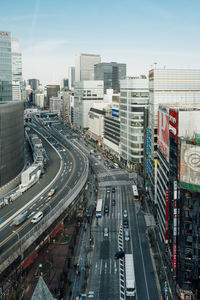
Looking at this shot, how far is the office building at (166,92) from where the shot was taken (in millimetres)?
102625

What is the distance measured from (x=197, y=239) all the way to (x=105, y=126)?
130902 mm

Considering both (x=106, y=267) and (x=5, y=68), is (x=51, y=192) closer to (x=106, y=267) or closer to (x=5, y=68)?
(x=106, y=267)

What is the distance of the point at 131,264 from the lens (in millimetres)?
65375

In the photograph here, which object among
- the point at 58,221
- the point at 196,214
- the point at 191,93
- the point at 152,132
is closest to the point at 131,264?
the point at 196,214

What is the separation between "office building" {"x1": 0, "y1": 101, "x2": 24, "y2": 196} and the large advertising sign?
65.6 metres

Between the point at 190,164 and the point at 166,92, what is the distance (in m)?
51.3

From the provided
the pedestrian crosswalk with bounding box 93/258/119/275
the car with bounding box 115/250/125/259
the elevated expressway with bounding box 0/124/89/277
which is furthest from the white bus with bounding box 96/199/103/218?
the pedestrian crosswalk with bounding box 93/258/119/275

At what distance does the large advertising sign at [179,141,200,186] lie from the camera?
5519cm

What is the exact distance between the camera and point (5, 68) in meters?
129

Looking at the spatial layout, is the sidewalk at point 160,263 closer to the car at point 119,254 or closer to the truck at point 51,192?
the car at point 119,254

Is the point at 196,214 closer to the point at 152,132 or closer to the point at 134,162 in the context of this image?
the point at 152,132

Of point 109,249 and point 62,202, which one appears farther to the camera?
point 62,202

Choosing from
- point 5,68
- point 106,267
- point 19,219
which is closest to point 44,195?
point 19,219

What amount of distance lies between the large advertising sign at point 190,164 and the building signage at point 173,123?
511 cm
